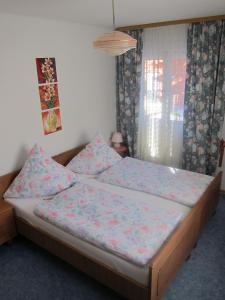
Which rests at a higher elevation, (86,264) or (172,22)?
(172,22)

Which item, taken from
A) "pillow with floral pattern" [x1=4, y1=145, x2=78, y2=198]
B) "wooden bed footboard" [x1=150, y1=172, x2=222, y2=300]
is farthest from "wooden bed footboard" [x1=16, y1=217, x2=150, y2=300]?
"pillow with floral pattern" [x1=4, y1=145, x2=78, y2=198]

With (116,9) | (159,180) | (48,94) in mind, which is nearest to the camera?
(116,9)

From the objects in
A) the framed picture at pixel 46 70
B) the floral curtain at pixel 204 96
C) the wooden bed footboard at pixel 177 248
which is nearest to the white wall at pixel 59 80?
the framed picture at pixel 46 70

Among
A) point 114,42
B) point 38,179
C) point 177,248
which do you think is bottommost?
point 177,248

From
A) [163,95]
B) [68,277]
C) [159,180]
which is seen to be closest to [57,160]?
[159,180]

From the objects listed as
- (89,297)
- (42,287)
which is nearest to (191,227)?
(89,297)

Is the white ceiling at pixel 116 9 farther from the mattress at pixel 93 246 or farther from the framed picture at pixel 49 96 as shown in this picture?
the mattress at pixel 93 246

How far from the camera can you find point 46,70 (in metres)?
3.41

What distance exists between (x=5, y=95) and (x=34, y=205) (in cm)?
131

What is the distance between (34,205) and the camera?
2.95m

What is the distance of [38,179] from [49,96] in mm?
1137

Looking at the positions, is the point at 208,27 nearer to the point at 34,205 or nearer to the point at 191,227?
the point at 191,227

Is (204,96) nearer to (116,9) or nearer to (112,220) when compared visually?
(116,9)

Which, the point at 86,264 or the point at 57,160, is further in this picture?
the point at 57,160
